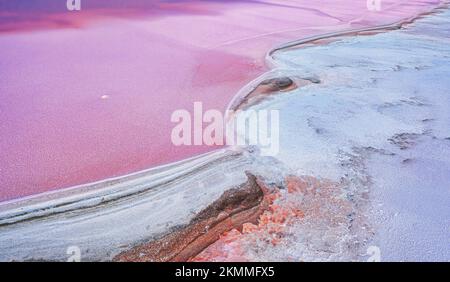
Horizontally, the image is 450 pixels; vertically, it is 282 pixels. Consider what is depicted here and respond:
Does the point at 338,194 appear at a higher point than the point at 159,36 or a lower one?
lower

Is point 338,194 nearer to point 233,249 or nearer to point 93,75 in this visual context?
point 233,249

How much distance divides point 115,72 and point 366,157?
2460 mm

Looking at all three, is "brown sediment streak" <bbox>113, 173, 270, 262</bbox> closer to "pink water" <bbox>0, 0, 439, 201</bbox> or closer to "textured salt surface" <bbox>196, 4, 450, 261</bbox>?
"textured salt surface" <bbox>196, 4, 450, 261</bbox>

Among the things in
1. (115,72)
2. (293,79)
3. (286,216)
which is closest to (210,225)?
(286,216)

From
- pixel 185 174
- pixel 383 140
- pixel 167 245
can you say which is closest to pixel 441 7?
Result: pixel 383 140

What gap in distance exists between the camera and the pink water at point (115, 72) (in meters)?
2.27

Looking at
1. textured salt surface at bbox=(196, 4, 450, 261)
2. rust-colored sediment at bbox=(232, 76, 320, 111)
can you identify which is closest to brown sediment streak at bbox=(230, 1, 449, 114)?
rust-colored sediment at bbox=(232, 76, 320, 111)

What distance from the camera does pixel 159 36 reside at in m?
4.65

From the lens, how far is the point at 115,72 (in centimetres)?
352

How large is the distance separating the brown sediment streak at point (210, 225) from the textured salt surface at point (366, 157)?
0.08 meters

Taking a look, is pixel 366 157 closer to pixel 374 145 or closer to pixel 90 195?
pixel 374 145

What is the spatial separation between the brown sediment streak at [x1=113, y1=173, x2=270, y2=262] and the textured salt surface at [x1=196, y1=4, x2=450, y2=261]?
77 mm

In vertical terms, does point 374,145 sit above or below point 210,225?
above

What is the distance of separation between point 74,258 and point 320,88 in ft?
8.10
